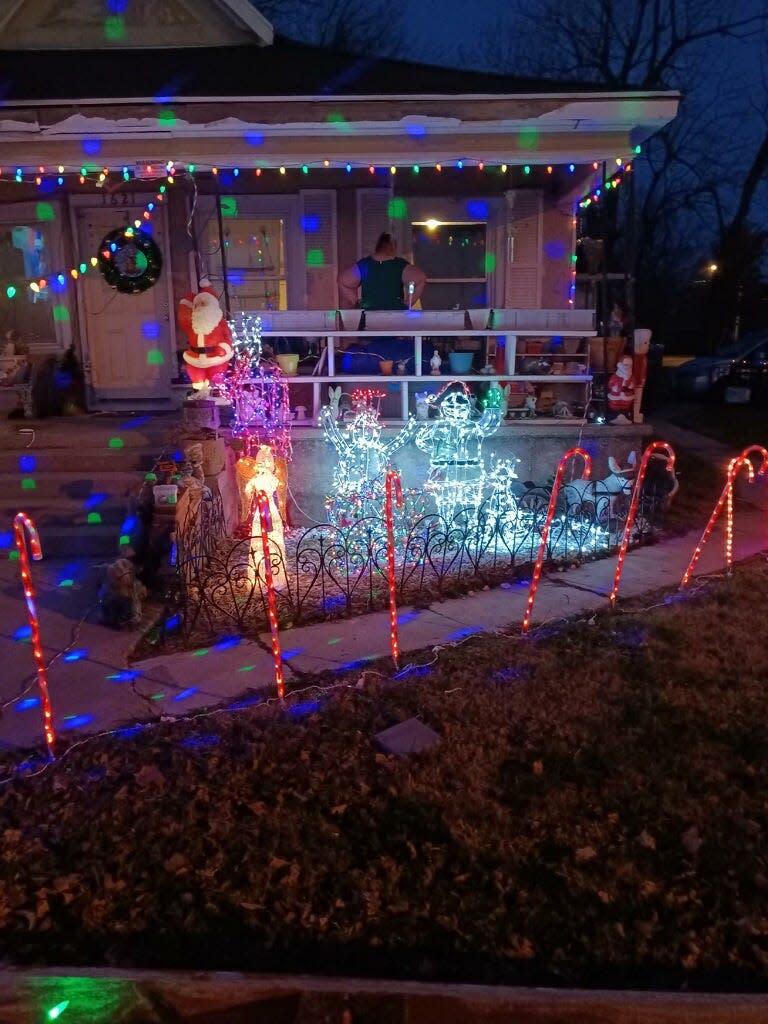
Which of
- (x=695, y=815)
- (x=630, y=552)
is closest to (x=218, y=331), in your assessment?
Result: (x=630, y=552)

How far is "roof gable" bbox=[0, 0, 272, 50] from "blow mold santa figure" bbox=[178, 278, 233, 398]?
5.09 m

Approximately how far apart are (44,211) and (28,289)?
0.97 m

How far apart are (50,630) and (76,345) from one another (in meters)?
5.87

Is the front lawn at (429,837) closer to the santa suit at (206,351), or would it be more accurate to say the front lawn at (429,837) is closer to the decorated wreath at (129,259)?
the santa suit at (206,351)

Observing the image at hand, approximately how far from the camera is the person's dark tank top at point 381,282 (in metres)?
9.22

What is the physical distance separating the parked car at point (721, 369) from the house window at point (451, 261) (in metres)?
10.5

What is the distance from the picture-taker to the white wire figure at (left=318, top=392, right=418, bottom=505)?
8.50 metres

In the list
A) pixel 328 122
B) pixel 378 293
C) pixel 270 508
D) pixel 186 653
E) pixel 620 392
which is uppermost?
pixel 328 122

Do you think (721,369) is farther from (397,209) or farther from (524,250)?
(397,209)

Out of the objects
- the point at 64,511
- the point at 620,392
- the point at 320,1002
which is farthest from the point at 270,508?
the point at 320,1002

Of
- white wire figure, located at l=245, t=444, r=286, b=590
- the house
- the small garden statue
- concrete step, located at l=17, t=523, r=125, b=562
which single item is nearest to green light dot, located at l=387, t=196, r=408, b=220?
the house

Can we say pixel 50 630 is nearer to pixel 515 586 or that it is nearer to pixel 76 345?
pixel 515 586

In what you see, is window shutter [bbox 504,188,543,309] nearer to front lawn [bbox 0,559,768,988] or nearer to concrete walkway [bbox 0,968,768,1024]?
front lawn [bbox 0,559,768,988]

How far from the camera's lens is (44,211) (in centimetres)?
1056
